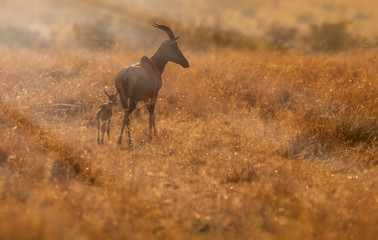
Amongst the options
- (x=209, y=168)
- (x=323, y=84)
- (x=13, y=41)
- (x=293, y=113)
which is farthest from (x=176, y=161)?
(x=13, y=41)

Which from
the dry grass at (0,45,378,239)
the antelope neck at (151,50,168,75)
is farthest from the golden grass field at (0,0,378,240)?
the antelope neck at (151,50,168,75)

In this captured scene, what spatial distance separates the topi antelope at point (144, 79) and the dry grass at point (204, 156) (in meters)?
0.68

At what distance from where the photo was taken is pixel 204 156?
586 cm

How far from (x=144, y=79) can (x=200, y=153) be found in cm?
146

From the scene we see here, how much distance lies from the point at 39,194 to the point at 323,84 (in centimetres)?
594

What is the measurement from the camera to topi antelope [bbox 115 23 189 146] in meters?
5.88

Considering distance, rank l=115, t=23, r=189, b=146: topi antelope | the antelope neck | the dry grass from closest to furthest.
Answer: the dry grass < l=115, t=23, r=189, b=146: topi antelope < the antelope neck

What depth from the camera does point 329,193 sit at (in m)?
4.63

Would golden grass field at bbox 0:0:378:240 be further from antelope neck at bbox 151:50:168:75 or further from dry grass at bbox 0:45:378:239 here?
antelope neck at bbox 151:50:168:75

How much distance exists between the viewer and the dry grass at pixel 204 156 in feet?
12.4

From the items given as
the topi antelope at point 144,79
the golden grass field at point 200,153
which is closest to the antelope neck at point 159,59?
the topi antelope at point 144,79

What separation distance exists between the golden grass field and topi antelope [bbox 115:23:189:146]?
2.26 feet

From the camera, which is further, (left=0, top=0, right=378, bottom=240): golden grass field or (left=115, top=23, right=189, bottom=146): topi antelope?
(left=115, top=23, right=189, bottom=146): topi antelope

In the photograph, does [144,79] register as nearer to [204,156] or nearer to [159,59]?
[159,59]
